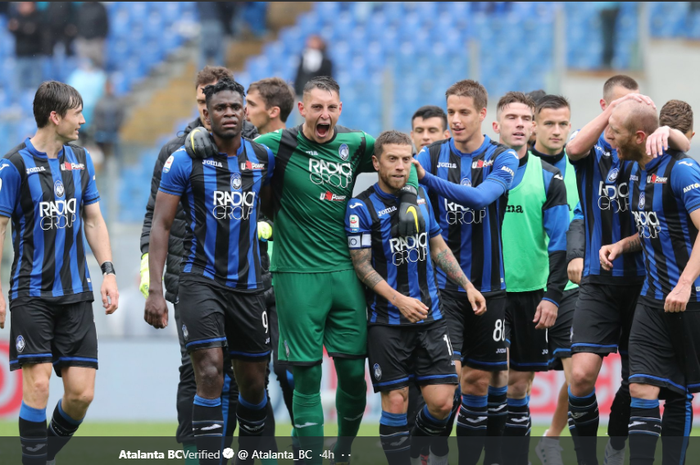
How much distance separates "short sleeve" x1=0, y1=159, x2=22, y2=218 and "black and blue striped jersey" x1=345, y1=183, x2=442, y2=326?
2194mm

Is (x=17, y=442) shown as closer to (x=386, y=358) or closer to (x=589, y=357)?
(x=386, y=358)

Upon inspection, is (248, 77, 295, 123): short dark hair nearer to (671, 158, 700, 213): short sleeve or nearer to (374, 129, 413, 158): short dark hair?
(374, 129, 413, 158): short dark hair

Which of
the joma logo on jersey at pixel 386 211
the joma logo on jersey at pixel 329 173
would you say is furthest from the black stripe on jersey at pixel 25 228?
the joma logo on jersey at pixel 386 211

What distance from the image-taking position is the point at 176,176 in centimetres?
554

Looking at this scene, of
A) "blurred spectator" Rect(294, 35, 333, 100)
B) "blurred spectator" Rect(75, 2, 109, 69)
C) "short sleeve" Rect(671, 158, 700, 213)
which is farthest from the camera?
"blurred spectator" Rect(75, 2, 109, 69)

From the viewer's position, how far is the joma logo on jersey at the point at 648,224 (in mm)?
5465

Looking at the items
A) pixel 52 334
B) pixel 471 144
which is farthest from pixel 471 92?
pixel 52 334

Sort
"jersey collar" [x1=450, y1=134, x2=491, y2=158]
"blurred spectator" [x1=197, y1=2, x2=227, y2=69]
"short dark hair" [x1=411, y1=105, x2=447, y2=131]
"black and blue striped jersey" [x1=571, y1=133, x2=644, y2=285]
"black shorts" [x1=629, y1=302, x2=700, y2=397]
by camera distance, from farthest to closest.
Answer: "blurred spectator" [x1=197, y1=2, x2=227, y2=69], "short dark hair" [x1=411, y1=105, x2=447, y2=131], "jersey collar" [x1=450, y1=134, x2=491, y2=158], "black and blue striped jersey" [x1=571, y1=133, x2=644, y2=285], "black shorts" [x1=629, y1=302, x2=700, y2=397]

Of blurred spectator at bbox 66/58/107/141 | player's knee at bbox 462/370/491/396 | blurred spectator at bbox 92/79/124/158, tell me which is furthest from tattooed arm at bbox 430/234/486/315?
blurred spectator at bbox 66/58/107/141

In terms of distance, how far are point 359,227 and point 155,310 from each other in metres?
1.38

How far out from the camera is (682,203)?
5.35 meters

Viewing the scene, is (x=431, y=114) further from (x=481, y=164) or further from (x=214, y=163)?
(x=214, y=163)

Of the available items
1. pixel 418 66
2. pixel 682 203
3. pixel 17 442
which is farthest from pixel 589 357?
pixel 418 66

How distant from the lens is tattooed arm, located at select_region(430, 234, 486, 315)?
5836 mm
